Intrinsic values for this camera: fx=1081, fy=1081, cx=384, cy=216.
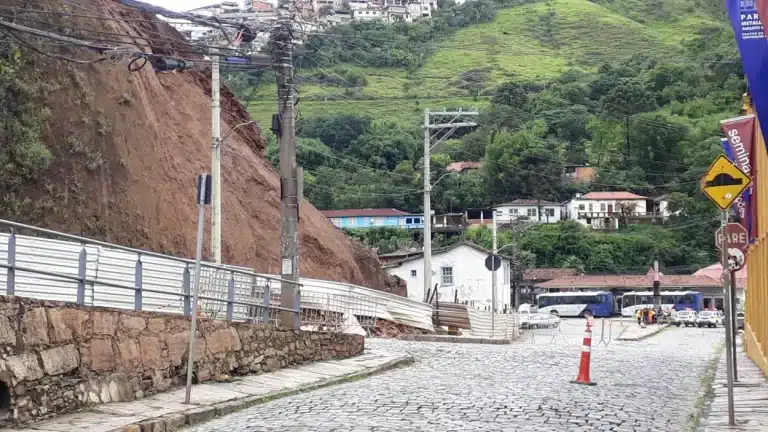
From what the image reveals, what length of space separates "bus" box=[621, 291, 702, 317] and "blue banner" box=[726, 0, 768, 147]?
76.7 meters

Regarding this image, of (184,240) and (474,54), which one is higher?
(474,54)

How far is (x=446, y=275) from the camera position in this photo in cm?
7138

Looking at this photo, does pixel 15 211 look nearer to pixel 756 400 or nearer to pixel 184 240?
pixel 184 240

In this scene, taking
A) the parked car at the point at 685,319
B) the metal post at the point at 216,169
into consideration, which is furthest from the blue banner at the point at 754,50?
the parked car at the point at 685,319

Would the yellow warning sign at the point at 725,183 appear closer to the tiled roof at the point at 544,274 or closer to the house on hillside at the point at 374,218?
the house on hillside at the point at 374,218

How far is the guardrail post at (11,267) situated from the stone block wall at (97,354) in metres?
0.22

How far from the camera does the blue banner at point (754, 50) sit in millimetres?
11859

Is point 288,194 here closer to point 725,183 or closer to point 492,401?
point 492,401

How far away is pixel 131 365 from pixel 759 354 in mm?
14088

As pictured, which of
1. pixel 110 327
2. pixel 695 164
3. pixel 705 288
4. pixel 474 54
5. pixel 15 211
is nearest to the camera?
pixel 110 327

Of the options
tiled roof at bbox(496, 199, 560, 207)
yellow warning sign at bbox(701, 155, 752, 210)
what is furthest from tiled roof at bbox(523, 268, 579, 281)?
yellow warning sign at bbox(701, 155, 752, 210)

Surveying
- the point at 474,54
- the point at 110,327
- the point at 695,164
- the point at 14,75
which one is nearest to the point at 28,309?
the point at 110,327

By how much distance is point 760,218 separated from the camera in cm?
2225

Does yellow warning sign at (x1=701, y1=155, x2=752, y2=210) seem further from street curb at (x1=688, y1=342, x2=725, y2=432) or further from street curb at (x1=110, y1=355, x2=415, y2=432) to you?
street curb at (x1=110, y1=355, x2=415, y2=432)
